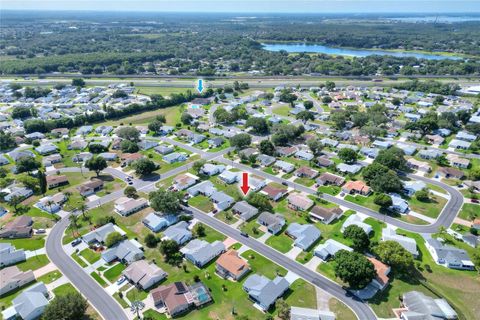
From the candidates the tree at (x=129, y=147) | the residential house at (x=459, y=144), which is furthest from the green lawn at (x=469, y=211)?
the tree at (x=129, y=147)

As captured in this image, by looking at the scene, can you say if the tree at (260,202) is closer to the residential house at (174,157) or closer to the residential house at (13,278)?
the residential house at (174,157)

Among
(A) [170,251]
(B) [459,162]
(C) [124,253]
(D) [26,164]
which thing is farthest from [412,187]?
(D) [26,164]

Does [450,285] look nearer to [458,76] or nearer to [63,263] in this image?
[63,263]

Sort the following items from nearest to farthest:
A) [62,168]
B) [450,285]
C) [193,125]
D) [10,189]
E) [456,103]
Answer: [450,285]
[10,189]
[62,168]
[193,125]
[456,103]

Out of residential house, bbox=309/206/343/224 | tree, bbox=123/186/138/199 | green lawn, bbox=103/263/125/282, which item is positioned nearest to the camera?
green lawn, bbox=103/263/125/282

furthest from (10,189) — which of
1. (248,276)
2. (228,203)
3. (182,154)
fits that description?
(248,276)

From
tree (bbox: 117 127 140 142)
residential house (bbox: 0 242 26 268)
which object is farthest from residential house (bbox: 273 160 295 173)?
residential house (bbox: 0 242 26 268)

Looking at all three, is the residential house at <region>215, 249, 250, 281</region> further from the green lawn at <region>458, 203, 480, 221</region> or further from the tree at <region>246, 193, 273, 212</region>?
the green lawn at <region>458, 203, 480, 221</region>
